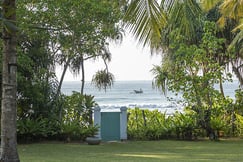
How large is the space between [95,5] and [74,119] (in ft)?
13.8

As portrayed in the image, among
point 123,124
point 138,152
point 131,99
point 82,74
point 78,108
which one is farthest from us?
point 131,99

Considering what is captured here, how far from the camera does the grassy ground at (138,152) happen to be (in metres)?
9.83

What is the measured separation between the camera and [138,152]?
1137 cm

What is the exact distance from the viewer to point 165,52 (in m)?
17.6

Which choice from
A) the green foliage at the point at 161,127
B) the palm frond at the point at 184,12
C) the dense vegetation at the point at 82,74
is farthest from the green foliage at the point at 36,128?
the palm frond at the point at 184,12

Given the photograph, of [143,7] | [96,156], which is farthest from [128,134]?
[143,7]

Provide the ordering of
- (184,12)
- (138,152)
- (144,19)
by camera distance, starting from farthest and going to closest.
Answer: (138,152) < (184,12) < (144,19)

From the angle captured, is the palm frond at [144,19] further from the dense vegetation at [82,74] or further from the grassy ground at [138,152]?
the dense vegetation at [82,74]

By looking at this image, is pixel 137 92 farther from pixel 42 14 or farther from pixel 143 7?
pixel 143 7

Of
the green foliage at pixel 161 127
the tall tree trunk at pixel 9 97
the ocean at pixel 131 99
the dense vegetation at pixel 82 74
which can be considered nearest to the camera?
the tall tree trunk at pixel 9 97

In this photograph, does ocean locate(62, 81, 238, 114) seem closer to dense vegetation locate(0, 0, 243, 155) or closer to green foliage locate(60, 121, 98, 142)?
dense vegetation locate(0, 0, 243, 155)

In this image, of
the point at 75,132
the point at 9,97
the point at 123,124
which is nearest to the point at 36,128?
the point at 75,132

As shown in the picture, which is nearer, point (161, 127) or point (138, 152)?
point (138, 152)

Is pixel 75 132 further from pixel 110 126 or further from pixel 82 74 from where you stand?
pixel 82 74
